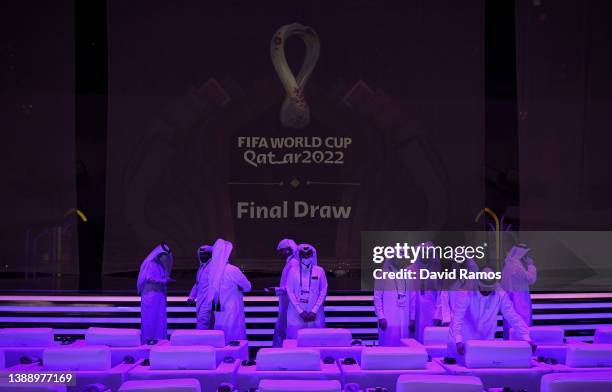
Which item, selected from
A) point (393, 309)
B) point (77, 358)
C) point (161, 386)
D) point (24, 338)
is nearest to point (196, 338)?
point (77, 358)

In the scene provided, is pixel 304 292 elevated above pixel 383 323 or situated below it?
above

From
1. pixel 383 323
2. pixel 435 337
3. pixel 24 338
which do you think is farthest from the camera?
pixel 383 323

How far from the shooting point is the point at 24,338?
168 inches

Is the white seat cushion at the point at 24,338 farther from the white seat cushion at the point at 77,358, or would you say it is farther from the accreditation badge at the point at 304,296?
the accreditation badge at the point at 304,296

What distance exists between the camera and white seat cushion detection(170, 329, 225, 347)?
4.04m

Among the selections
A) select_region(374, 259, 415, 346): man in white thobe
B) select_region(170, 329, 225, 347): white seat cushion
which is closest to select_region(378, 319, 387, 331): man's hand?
select_region(374, 259, 415, 346): man in white thobe

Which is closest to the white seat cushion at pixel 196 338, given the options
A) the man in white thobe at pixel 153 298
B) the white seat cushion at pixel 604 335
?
the white seat cushion at pixel 604 335

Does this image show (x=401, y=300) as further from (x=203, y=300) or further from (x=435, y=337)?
(x=203, y=300)

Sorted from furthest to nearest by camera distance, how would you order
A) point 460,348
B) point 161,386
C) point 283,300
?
point 283,300 < point 460,348 < point 161,386

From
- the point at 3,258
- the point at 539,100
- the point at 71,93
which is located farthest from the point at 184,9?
the point at 539,100

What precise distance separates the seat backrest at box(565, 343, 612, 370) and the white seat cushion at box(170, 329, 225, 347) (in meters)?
2.19

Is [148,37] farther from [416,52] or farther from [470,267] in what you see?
[470,267]

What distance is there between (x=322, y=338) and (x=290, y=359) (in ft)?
2.67

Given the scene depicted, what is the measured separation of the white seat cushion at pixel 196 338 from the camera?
4035 millimetres
